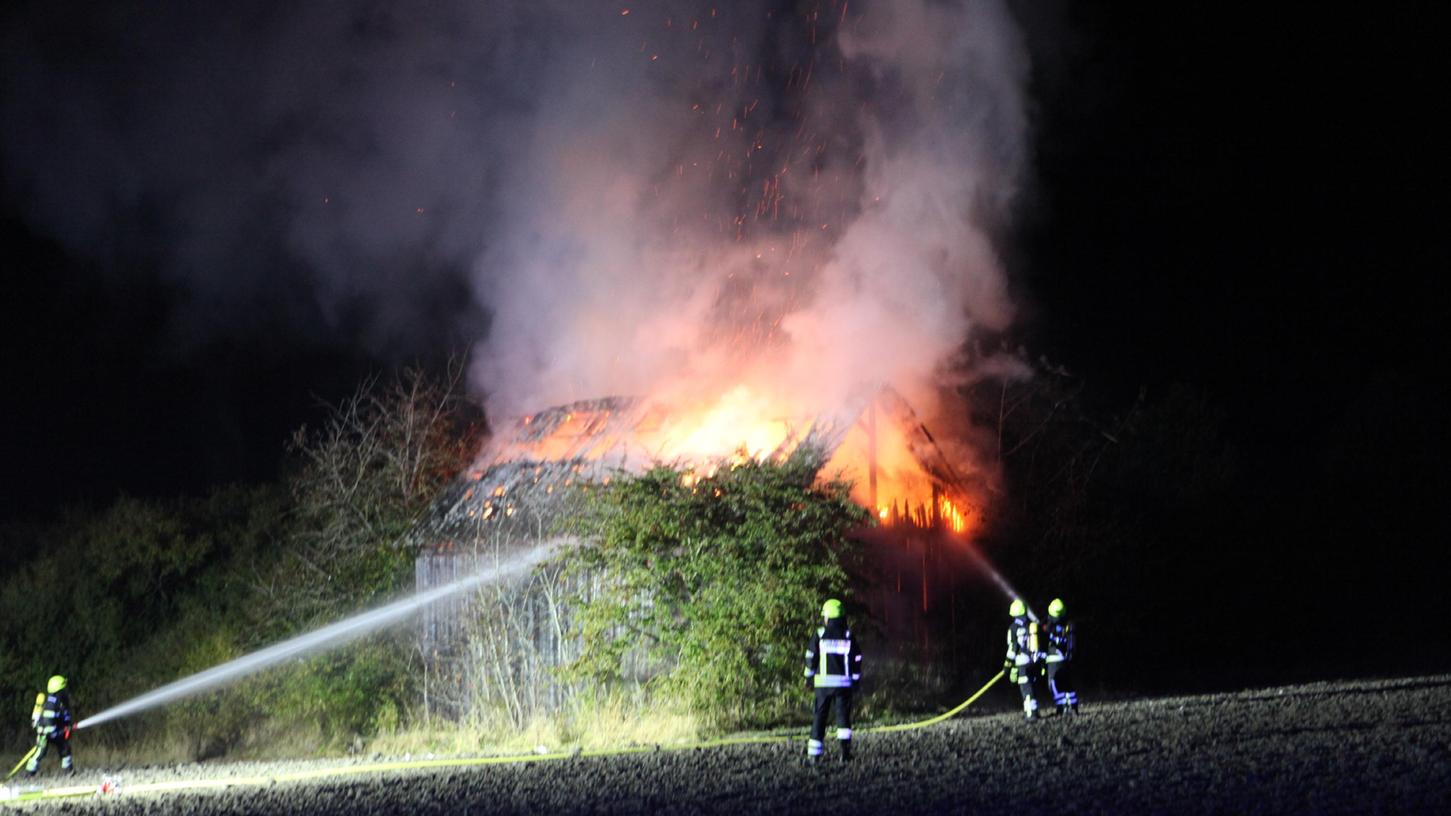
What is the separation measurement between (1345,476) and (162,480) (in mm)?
32763

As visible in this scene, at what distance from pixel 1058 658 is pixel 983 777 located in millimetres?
6058

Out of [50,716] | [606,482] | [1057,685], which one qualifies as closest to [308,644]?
[50,716]

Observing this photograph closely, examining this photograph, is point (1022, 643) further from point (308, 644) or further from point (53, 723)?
point (53, 723)

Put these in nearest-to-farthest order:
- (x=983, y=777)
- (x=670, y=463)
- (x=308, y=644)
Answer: (x=983, y=777)
(x=670, y=463)
(x=308, y=644)

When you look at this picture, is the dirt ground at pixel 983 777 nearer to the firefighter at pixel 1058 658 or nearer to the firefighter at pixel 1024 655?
the firefighter at pixel 1024 655

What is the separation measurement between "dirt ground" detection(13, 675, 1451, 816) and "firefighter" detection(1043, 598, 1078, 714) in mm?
1392

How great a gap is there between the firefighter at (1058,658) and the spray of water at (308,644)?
7050 millimetres

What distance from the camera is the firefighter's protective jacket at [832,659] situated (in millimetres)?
13102

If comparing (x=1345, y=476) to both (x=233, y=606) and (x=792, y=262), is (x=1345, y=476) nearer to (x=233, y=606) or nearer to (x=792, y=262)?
(x=792, y=262)

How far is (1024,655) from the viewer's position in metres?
16.9

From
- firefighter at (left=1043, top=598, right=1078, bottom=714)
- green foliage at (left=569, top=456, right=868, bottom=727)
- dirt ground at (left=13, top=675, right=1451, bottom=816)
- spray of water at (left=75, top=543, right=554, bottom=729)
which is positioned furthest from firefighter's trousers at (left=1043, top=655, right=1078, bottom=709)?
spray of water at (left=75, top=543, right=554, bottom=729)

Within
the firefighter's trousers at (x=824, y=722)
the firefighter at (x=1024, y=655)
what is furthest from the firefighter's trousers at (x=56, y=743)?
the firefighter at (x=1024, y=655)

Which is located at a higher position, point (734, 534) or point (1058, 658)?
point (734, 534)

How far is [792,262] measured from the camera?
2211 cm
